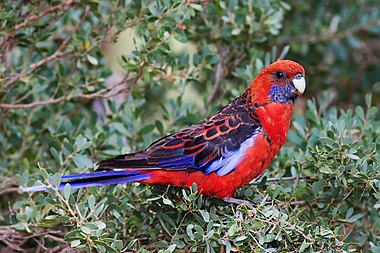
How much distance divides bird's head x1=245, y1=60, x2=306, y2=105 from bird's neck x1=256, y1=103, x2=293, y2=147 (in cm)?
4

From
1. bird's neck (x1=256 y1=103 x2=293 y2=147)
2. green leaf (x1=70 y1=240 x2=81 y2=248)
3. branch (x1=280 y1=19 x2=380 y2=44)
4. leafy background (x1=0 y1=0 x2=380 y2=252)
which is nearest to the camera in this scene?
green leaf (x1=70 y1=240 x2=81 y2=248)

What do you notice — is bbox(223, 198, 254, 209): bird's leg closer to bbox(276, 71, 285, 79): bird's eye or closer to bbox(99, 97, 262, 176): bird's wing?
bbox(99, 97, 262, 176): bird's wing

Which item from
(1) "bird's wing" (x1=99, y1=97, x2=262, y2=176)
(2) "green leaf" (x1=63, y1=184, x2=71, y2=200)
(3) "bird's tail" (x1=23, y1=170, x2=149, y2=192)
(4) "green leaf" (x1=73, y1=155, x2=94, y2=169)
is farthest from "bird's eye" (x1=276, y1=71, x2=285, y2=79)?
(2) "green leaf" (x1=63, y1=184, x2=71, y2=200)

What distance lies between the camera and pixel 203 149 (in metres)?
3.10

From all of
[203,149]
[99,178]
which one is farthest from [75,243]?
[203,149]

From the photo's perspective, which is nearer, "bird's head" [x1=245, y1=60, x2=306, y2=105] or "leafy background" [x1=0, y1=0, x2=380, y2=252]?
"leafy background" [x1=0, y1=0, x2=380, y2=252]

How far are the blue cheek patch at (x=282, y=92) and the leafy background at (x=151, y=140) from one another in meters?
0.26

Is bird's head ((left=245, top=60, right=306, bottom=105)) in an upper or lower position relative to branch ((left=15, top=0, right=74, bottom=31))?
lower

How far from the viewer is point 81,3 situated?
12.0ft

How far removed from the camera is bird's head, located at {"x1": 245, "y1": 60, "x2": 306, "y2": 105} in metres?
3.26

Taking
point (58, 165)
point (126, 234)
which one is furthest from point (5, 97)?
point (126, 234)

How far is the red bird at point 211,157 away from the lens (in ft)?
9.91

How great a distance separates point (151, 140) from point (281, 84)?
0.82m

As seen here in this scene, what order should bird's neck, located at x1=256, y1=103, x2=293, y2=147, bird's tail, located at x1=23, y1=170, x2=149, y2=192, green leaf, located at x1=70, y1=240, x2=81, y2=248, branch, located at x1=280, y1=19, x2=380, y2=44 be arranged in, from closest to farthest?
1. green leaf, located at x1=70, y1=240, x2=81, y2=248
2. bird's tail, located at x1=23, y1=170, x2=149, y2=192
3. bird's neck, located at x1=256, y1=103, x2=293, y2=147
4. branch, located at x1=280, y1=19, x2=380, y2=44
